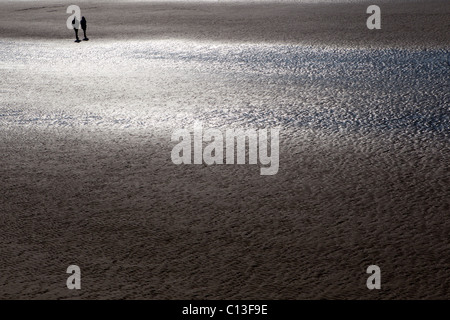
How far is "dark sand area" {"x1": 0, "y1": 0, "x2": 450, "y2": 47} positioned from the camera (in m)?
11.4

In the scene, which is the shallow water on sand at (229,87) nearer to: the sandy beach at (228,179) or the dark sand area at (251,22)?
the sandy beach at (228,179)

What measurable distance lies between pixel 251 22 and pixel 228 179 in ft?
31.7

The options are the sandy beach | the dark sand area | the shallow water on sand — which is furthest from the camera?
the dark sand area

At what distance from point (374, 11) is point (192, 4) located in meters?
5.55

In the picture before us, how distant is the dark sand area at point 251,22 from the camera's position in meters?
11.4

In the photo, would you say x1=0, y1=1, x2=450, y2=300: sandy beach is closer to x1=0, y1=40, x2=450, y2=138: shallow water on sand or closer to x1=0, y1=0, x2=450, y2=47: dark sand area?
x1=0, y1=40, x2=450, y2=138: shallow water on sand

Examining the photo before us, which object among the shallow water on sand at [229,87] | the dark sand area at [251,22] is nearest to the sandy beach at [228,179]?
the shallow water on sand at [229,87]

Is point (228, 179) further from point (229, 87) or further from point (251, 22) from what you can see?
point (251, 22)

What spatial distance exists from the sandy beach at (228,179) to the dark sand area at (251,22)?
134 centimetres

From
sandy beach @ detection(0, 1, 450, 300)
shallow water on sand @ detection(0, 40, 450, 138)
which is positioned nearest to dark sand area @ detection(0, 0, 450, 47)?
shallow water on sand @ detection(0, 40, 450, 138)

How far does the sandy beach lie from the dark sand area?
52.9 inches

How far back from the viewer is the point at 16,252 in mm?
3562

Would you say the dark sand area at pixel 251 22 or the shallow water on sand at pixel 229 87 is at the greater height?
the dark sand area at pixel 251 22
